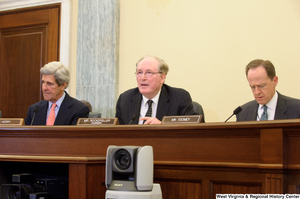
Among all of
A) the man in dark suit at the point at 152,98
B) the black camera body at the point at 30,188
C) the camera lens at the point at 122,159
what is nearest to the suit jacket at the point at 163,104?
the man in dark suit at the point at 152,98

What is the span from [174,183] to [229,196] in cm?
34

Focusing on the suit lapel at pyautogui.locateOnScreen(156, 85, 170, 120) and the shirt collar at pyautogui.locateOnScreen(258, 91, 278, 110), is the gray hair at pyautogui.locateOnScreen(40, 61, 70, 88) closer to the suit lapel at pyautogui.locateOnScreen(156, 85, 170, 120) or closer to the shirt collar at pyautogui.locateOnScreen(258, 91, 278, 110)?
the suit lapel at pyautogui.locateOnScreen(156, 85, 170, 120)

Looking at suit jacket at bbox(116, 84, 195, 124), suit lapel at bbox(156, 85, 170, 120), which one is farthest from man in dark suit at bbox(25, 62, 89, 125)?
suit lapel at bbox(156, 85, 170, 120)

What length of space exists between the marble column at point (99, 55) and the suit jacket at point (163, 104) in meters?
1.44

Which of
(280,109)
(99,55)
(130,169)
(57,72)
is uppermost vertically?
(99,55)

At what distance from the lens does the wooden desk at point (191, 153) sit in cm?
172

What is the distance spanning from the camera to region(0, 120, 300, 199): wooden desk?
1717mm

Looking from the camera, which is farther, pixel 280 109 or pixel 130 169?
pixel 280 109

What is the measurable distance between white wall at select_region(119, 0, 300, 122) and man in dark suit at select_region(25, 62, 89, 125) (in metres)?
1.35

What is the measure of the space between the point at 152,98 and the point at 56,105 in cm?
85

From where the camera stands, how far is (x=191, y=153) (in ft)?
6.33

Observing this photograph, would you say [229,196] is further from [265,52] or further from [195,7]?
[195,7]

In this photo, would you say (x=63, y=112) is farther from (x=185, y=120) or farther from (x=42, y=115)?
(x=185, y=120)

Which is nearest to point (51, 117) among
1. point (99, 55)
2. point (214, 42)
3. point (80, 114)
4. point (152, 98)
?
point (80, 114)
